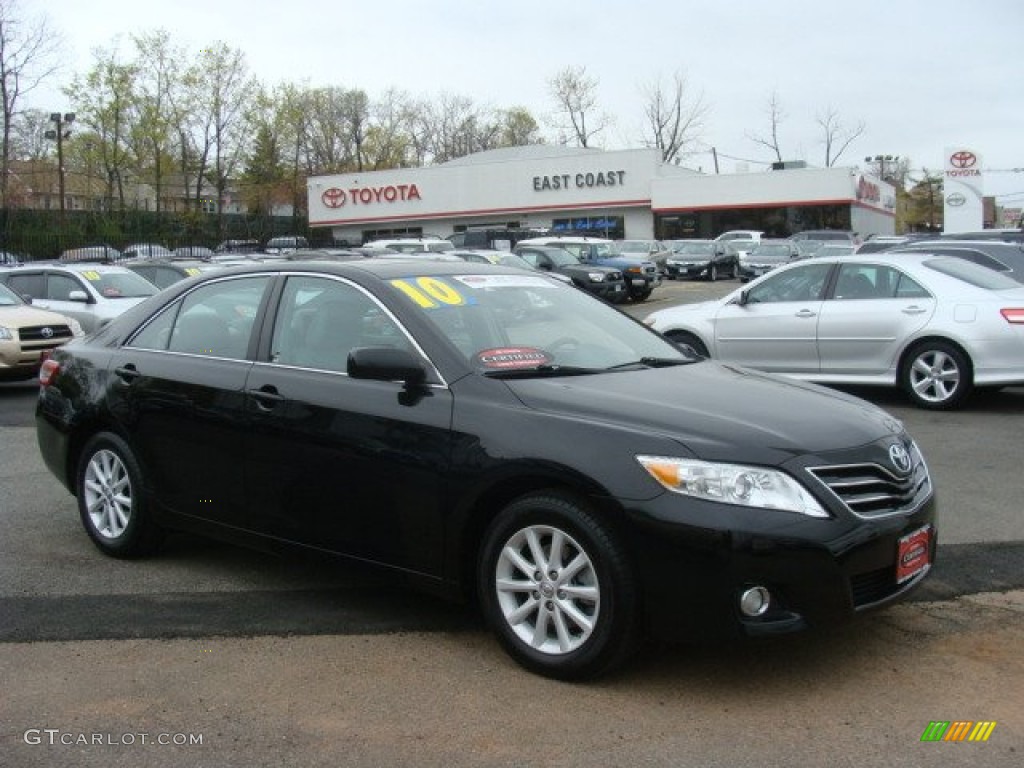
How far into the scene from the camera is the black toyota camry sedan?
3.77 metres

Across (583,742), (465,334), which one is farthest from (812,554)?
(465,334)

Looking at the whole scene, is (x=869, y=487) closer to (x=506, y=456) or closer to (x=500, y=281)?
(x=506, y=456)

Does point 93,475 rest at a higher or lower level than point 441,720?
higher

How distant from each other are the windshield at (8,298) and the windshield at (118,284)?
1.54 metres

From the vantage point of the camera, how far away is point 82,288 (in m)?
16.1

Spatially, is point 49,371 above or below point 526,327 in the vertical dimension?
below

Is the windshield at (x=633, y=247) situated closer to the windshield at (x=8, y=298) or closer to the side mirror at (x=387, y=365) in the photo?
the windshield at (x=8, y=298)

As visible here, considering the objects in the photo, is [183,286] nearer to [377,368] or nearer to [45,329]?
[377,368]

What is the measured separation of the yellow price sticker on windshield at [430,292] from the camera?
15.8 feet

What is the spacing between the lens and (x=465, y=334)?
4.70 metres

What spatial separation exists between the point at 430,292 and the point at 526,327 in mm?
471

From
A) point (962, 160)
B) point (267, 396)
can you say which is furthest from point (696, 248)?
point (267, 396)

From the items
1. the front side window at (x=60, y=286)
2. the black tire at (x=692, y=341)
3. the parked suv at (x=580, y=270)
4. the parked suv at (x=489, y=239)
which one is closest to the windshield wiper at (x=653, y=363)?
the black tire at (x=692, y=341)

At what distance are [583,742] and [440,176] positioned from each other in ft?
177
